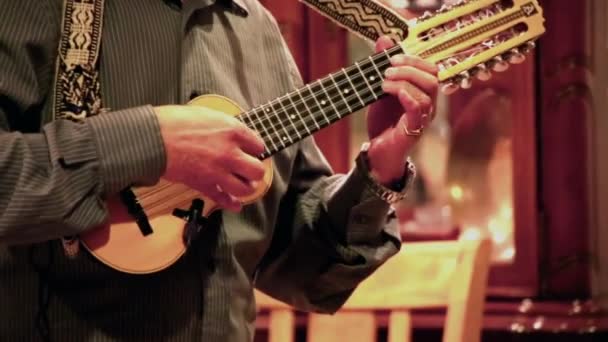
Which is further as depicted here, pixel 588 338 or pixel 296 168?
pixel 588 338

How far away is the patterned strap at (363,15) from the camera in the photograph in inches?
48.6

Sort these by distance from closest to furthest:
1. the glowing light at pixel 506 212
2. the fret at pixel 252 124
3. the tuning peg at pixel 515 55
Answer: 1. the fret at pixel 252 124
2. the tuning peg at pixel 515 55
3. the glowing light at pixel 506 212

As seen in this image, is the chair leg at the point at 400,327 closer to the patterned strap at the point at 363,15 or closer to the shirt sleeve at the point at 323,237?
the shirt sleeve at the point at 323,237

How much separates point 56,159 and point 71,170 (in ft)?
0.06

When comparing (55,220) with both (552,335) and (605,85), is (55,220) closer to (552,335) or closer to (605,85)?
(552,335)

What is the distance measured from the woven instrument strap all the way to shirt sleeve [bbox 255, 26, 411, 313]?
362 millimetres

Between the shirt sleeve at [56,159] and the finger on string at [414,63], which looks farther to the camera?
the finger on string at [414,63]

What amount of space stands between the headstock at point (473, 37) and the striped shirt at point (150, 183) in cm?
18

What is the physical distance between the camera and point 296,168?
1323 millimetres

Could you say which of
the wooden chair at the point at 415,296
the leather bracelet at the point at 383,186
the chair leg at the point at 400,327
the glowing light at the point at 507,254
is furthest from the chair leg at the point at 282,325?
the glowing light at the point at 507,254

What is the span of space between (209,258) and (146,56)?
25 cm

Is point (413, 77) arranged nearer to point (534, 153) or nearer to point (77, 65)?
point (77, 65)

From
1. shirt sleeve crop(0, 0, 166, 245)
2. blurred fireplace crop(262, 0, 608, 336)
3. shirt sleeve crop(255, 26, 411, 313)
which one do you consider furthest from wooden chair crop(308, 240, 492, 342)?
blurred fireplace crop(262, 0, 608, 336)

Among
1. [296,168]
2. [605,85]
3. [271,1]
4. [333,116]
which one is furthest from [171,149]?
[605,85]
